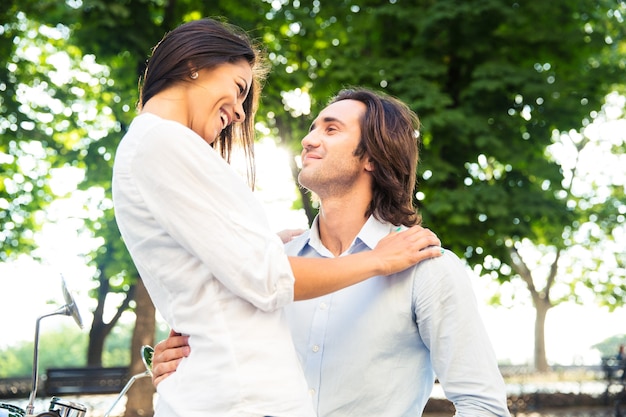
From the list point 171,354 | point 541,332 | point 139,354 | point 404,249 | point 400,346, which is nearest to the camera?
point 171,354

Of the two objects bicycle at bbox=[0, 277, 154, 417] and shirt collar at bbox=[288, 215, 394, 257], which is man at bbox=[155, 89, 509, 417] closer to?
shirt collar at bbox=[288, 215, 394, 257]

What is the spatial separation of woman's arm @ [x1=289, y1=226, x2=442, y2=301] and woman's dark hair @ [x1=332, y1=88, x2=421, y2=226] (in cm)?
60

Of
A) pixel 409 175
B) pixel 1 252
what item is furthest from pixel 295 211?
pixel 409 175

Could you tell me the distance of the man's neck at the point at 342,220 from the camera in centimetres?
318

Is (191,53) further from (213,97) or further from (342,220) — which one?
(342,220)

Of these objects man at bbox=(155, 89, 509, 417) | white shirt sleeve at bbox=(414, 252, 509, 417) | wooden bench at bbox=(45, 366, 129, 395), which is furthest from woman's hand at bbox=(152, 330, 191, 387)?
wooden bench at bbox=(45, 366, 129, 395)

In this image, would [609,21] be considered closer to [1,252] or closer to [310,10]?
[310,10]

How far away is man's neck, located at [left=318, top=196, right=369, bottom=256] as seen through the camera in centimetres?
318

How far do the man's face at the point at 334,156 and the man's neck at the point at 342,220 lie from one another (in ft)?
0.14

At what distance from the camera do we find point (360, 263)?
2.13 meters

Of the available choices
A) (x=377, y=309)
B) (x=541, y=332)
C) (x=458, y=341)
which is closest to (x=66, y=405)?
(x=377, y=309)

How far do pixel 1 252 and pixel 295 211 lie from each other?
5.83 m

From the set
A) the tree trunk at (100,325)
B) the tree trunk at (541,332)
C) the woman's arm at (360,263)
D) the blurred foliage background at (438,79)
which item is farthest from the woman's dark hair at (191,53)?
the tree trunk at (541,332)

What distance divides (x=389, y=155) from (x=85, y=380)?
13392mm
